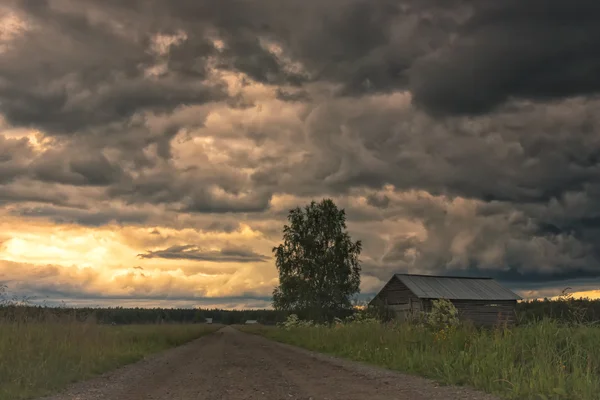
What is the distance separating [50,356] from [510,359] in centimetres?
1436

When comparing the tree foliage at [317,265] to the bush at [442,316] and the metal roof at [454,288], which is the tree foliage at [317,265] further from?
the bush at [442,316]

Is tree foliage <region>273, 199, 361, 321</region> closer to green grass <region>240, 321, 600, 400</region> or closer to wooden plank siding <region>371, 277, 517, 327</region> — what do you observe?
wooden plank siding <region>371, 277, 517, 327</region>

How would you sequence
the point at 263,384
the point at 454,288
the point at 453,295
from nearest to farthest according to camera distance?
the point at 263,384
the point at 453,295
the point at 454,288

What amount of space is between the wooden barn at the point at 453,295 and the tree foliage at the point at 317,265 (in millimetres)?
5706

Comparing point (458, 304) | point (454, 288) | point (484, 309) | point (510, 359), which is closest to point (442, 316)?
point (510, 359)

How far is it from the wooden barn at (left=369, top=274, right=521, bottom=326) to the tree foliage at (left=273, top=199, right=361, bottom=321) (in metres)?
5.71

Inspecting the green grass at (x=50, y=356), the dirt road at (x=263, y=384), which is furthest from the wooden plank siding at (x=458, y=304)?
the green grass at (x=50, y=356)

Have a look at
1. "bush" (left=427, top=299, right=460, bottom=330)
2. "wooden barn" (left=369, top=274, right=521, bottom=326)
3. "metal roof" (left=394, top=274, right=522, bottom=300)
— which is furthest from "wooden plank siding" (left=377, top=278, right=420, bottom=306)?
"bush" (left=427, top=299, right=460, bottom=330)

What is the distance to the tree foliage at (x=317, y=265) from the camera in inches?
2387

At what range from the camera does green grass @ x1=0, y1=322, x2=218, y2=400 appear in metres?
13.5

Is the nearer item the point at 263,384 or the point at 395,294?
the point at 263,384

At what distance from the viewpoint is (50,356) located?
1612cm

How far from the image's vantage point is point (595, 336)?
14227 millimetres

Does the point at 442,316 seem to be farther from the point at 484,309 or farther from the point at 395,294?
the point at 484,309
